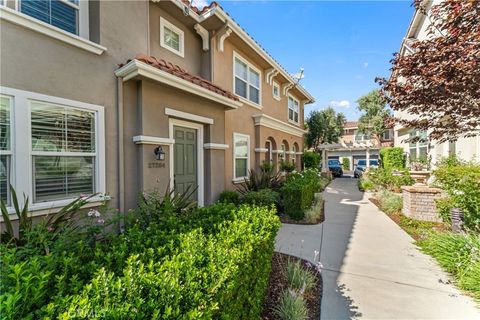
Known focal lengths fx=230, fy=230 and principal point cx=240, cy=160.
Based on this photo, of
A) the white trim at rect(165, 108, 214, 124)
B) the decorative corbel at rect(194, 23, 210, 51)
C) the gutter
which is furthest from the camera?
the decorative corbel at rect(194, 23, 210, 51)

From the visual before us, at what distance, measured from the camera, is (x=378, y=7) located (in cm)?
715

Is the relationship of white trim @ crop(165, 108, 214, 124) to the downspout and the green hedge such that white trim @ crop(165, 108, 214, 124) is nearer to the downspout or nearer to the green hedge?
the downspout

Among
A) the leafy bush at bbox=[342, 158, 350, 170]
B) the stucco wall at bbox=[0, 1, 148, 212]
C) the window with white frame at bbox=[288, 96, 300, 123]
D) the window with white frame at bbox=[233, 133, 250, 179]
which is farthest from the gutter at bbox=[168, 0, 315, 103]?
the leafy bush at bbox=[342, 158, 350, 170]

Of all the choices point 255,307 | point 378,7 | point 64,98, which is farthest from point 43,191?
point 378,7

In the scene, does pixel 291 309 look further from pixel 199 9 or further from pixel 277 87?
pixel 277 87

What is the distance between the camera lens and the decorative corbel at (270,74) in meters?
11.1

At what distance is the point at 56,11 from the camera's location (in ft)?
14.2

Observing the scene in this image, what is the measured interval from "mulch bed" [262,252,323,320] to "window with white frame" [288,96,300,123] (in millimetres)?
11669

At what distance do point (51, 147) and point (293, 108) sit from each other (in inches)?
537

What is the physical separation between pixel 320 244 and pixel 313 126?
865 inches

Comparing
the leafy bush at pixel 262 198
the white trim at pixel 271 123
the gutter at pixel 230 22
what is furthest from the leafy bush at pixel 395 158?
the leafy bush at pixel 262 198

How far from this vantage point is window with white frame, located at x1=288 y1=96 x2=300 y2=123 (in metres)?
14.6

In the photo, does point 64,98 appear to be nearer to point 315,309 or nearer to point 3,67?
point 3,67

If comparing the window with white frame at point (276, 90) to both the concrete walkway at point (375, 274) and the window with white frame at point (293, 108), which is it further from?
the concrete walkway at point (375, 274)
